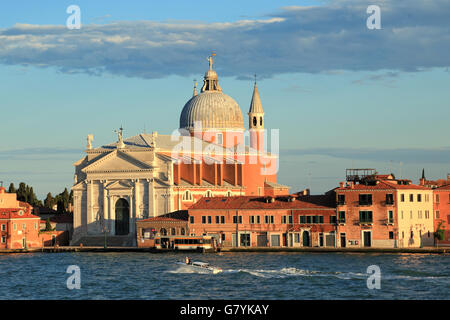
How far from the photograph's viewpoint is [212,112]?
92875 millimetres

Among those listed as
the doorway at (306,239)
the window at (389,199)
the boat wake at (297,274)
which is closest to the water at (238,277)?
the boat wake at (297,274)

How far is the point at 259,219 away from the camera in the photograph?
7350 centimetres

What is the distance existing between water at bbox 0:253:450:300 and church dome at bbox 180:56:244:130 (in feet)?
81.8

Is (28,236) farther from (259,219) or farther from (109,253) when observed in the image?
(259,219)

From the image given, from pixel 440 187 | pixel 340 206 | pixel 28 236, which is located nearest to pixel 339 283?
pixel 340 206

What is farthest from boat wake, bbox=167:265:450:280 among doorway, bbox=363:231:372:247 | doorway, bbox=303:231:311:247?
doorway, bbox=303:231:311:247

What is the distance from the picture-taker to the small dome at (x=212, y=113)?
92812 mm

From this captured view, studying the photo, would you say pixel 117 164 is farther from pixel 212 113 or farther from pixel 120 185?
pixel 212 113

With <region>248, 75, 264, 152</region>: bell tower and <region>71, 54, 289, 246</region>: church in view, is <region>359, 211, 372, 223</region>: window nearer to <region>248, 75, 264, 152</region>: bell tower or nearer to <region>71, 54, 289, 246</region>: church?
<region>71, 54, 289, 246</region>: church

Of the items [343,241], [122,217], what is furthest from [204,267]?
[122,217]

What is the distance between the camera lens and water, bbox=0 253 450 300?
156 ft

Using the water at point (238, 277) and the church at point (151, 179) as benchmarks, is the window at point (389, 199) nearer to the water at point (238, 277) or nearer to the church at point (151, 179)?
the water at point (238, 277)

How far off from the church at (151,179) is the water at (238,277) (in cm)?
1191

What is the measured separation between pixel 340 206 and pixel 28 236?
2512 centimetres
